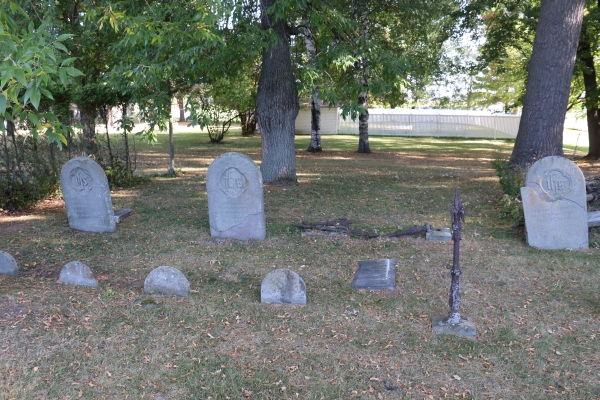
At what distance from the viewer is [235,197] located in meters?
7.64

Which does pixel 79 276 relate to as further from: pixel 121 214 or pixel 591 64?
pixel 591 64

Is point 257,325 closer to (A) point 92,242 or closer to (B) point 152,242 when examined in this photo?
(B) point 152,242

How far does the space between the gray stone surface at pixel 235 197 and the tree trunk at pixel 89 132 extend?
542 centimetres

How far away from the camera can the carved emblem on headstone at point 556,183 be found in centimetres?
693

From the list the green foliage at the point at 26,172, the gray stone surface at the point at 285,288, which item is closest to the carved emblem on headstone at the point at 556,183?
the gray stone surface at the point at 285,288

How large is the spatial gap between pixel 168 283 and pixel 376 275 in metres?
2.49

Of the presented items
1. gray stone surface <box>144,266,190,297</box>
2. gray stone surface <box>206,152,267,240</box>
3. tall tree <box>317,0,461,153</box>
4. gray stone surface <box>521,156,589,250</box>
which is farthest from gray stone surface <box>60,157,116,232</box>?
gray stone surface <box>521,156,589,250</box>

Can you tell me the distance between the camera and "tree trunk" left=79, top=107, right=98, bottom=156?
11.6m

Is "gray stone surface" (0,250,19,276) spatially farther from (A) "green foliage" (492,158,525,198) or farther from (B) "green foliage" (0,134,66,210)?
(A) "green foliage" (492,158,525,198)

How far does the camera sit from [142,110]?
10188 millimetres

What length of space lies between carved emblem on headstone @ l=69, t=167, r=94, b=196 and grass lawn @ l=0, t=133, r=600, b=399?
0.74 m

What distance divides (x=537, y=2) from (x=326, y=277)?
17.3 m

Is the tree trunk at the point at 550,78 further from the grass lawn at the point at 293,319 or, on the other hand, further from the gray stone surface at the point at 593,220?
the gray stone surface at the point at 593,220

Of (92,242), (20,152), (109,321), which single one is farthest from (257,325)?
(20,152)
